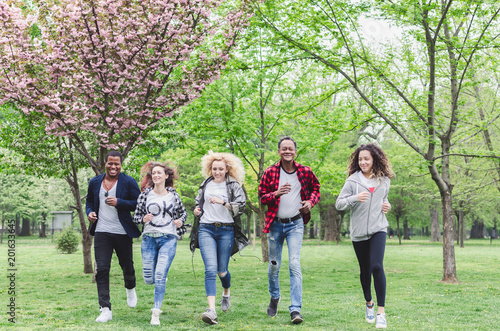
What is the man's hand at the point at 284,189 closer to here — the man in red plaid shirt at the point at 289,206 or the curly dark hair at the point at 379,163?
the man in red plaid shirt at the point at 289,206

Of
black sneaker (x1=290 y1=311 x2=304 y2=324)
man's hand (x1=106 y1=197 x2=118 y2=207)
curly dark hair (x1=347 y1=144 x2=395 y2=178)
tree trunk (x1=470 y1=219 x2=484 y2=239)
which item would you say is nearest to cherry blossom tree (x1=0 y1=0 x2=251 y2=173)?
man's hand (x1=106 y1=197 x2=118 y2=207)

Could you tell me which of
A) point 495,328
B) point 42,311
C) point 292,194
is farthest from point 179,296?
point 495,328

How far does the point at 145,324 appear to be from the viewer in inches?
225

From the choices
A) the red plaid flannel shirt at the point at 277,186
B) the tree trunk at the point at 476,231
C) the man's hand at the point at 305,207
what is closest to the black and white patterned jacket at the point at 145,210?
the red plaid flannel shirt at the point at 277,186

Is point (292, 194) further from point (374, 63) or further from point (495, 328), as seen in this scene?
point (374, 63)

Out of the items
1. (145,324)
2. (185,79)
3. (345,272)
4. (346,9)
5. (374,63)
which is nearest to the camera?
(145,324)

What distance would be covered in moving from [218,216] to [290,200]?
914mm

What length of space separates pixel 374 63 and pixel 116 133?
640 centimetres

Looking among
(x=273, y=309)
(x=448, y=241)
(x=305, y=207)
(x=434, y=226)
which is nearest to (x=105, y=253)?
(x=273, y=309)

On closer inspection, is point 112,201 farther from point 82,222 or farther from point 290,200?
point 82,222

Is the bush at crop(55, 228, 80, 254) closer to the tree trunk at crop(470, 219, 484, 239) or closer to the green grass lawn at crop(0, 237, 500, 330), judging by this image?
the green grass lawn at crop(0, 237, 500, 330)

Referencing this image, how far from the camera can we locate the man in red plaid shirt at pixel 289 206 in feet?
19.0

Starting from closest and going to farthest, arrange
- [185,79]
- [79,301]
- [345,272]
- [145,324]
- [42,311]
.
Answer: [145,324] → [42,311] → [79,301] → [185,79] → [345,272]

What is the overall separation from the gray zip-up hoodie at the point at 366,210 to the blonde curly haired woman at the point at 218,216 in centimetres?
134
